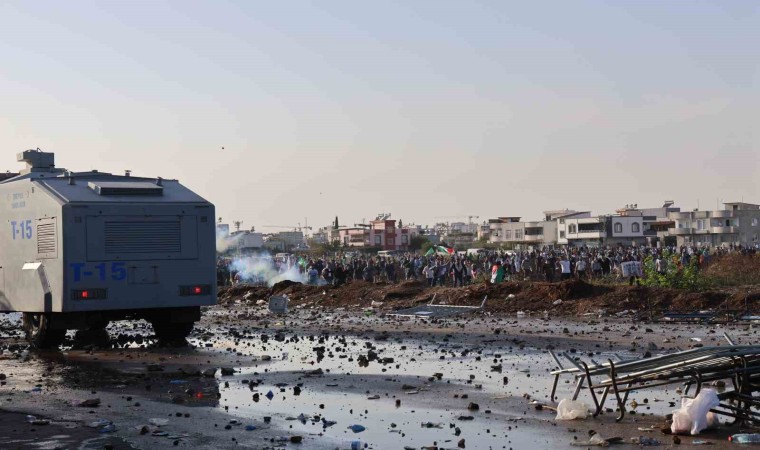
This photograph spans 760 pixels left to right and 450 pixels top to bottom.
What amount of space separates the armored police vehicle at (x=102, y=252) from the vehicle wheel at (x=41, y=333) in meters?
0.02

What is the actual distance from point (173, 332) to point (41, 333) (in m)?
2.58

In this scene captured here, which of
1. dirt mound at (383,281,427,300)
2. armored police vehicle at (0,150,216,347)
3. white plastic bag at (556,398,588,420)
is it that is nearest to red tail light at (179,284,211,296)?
armored police vehicle at (0,150,216,347)

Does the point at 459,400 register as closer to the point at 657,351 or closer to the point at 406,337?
the point at 657,351

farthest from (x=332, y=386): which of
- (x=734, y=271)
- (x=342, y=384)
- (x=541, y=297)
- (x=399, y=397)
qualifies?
Answer: (x=734, y=271)

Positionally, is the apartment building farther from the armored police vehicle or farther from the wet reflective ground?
the armored police vehicle

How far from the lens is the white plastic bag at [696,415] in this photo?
31.6ft

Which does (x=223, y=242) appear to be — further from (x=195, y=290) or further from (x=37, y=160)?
(x=195, y=290)

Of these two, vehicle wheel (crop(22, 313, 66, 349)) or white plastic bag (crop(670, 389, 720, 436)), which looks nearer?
white plastic bag (crop(670, 389, 720, 436))

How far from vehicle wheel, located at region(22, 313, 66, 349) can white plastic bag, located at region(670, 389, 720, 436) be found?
44.1 ft

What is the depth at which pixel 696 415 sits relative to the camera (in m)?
9.63

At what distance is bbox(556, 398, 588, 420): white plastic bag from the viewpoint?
1074cm

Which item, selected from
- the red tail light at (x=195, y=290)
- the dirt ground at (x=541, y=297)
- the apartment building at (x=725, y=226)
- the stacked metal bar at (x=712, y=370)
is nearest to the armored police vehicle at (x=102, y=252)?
the red tail light at (x=195, y=290)

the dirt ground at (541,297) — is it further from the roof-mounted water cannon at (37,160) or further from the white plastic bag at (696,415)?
the white plastic bag at (696,415)

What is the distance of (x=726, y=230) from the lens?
5620 inches
